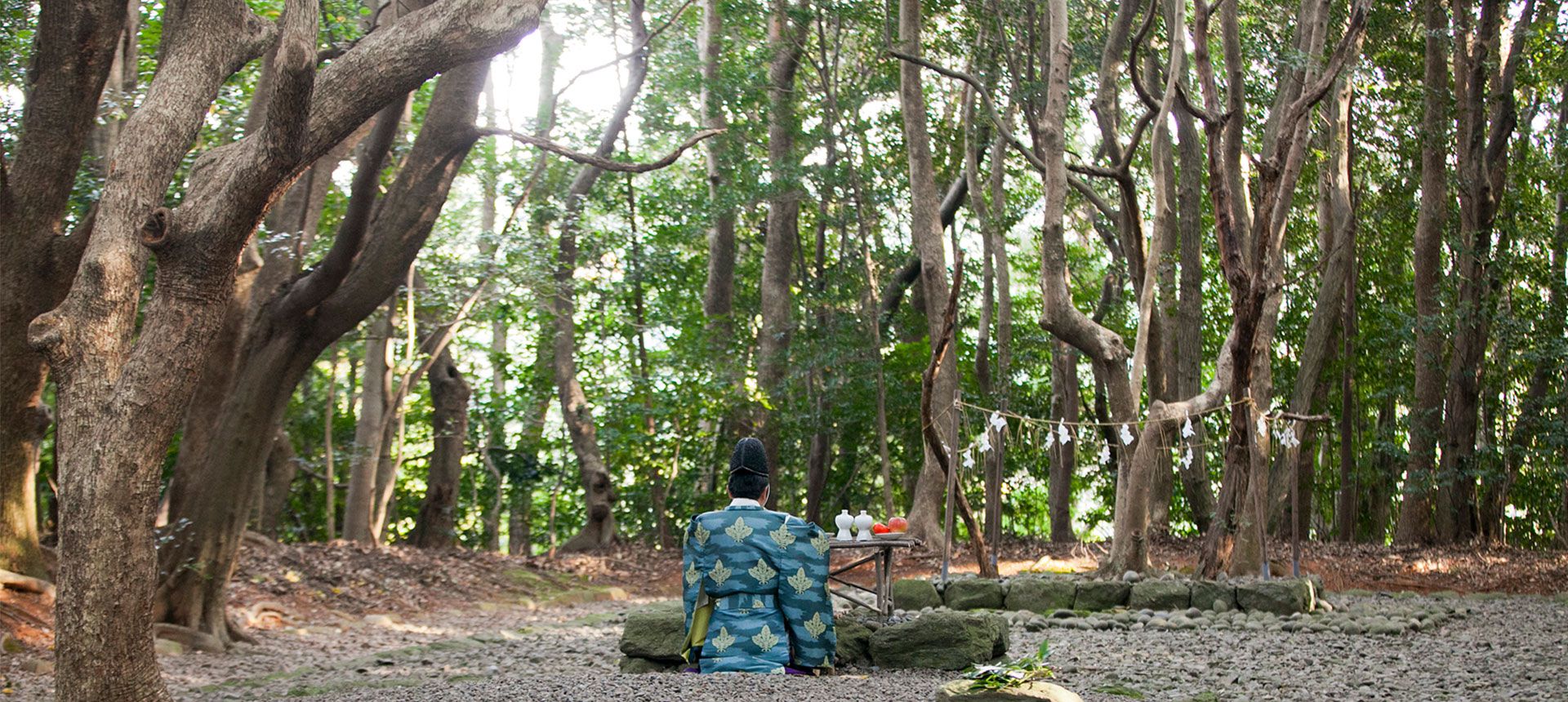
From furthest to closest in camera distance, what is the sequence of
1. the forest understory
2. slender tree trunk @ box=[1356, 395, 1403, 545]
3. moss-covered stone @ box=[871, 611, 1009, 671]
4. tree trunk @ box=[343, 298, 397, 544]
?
slender tree trunk @ box=[1356, 395, 1403, 545], tree trunk @ box=[343, 298, 397, 544], moss-covered stone @ box=[871, 611, 1009, 671], the forest understory

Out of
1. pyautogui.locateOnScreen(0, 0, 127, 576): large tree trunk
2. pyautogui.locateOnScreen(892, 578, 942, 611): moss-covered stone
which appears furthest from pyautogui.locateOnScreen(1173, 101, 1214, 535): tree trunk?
pyautogui.locateOnScreen(0, 0, 127, 576): large tree trunk

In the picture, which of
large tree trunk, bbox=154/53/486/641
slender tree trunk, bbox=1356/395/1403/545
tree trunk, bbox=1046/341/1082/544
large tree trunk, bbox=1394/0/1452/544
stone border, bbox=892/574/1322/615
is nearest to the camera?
large tree trunk, bbox=154/53/486/641

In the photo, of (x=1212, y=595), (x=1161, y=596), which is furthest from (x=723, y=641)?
(x=1212, y=595)

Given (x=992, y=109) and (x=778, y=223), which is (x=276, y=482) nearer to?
(x=778, y=223)

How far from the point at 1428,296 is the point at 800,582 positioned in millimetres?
12314

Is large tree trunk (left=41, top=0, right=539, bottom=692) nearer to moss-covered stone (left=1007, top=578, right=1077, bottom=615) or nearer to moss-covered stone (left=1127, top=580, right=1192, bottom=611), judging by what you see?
moss-covered stone (left=1007, top=578, right=1077, bottom=615)

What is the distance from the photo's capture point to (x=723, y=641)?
577cm

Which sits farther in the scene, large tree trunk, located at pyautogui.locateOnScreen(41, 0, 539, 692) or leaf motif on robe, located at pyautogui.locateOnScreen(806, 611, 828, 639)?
leaf motif on robe, located at pyautogui.locateOnScreen(806, 611, 828, 639)

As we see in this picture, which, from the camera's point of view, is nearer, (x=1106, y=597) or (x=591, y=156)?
(x=591, y=156)

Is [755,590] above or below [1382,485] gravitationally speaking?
below

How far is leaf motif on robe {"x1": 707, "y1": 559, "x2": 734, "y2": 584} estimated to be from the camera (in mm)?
5816

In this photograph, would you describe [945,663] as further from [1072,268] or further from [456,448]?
[1072,268]

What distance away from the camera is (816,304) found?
18.5 meters

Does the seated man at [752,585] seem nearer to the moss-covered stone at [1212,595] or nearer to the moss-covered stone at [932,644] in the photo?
the moss-covered stone at [932,644]
